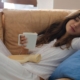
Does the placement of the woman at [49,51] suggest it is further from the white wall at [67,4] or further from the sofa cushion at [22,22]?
the white wall at [67,4]

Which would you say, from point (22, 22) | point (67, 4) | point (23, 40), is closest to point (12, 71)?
point (23, 40)

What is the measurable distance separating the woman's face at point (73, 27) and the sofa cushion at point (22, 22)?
0.74 ft

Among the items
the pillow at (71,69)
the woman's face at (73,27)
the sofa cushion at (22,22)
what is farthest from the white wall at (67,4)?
the pillow at (71,69)

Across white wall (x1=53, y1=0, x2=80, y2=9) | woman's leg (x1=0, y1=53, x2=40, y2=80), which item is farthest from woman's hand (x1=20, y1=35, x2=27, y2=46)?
white wall (x1=53, y1=0, x2=80, y2=9)

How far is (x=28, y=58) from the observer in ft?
4.77

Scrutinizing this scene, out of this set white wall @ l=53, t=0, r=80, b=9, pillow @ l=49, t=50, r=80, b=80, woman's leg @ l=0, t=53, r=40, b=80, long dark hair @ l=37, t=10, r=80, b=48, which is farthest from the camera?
white wall @ l=53, t=0, r=80, b=9

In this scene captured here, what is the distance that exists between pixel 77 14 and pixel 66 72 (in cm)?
65

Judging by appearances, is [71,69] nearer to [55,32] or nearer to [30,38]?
[30,38]

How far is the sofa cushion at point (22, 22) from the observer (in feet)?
5.56

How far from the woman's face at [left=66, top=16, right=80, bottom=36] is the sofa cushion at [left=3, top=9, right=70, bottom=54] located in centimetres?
23

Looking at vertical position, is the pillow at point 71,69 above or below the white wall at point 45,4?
below

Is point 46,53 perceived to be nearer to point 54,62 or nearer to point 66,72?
point 54,62

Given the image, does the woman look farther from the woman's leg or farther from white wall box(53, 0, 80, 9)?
white wall box(53, 0, 80, 9)

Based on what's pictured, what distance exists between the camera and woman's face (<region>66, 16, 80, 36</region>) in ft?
4.96
